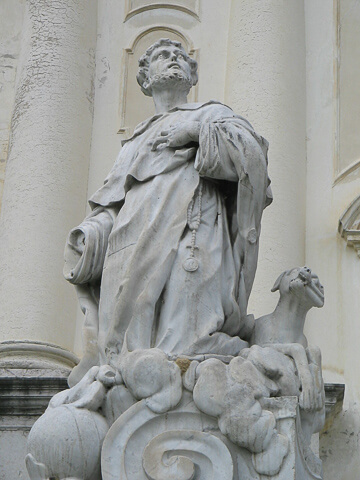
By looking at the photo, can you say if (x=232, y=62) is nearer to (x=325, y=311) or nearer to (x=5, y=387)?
(x=325, y=311)

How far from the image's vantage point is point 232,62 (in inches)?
388

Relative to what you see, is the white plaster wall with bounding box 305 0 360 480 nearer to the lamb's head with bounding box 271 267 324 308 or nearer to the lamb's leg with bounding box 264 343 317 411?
the lamb's head with bounding box 271 267 324 308

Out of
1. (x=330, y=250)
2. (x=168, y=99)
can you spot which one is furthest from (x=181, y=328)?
(x=330, y=250)

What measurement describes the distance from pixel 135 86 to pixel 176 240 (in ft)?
16.8

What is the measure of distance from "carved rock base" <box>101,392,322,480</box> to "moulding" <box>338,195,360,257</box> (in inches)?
177

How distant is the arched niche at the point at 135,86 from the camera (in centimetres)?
1012

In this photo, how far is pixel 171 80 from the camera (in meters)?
6.10

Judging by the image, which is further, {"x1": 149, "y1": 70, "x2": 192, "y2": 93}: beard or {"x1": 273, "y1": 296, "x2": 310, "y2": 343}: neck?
{"x1": 149, "y1": 70, "x2": 192, "y2": 93}: beard

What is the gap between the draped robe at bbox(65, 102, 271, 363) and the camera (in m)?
5.19

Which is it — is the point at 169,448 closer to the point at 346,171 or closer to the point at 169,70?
the point at 169,70

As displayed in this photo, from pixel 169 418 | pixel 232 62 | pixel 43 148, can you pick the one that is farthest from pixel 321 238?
pixel 169 418

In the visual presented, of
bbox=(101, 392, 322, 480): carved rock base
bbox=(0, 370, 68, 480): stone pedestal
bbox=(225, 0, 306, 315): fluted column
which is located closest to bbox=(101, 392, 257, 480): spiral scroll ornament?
bbox=(101, 392, 322, 480): carved rock base

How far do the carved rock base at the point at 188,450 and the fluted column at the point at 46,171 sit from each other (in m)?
4.10

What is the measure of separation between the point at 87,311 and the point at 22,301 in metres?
3.60
